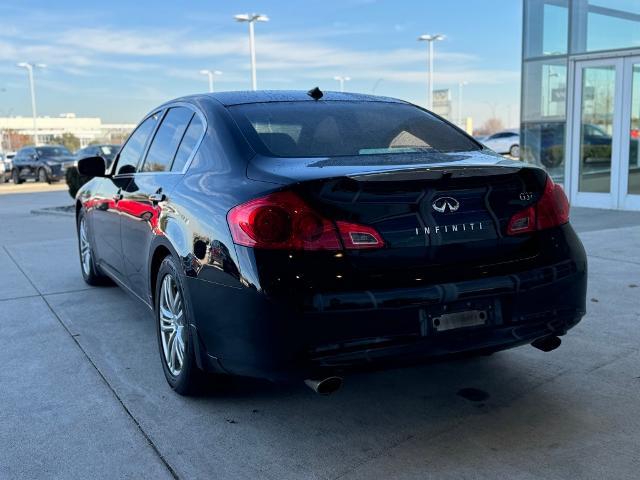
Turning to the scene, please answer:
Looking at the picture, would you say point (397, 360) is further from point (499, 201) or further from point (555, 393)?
point (555, 393)

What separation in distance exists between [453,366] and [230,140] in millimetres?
1876

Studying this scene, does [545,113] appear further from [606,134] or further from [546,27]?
[546,27]

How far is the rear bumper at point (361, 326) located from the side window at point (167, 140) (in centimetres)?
136

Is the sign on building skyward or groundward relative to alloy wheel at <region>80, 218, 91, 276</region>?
skyward

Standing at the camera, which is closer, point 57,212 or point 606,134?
point 606,134

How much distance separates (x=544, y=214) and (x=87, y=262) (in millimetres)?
4529

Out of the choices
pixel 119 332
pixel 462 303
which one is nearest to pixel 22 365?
pixel 119 332

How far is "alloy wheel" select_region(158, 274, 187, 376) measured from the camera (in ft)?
11.7

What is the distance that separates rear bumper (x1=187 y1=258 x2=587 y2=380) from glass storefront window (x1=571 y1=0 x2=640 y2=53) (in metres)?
9.01

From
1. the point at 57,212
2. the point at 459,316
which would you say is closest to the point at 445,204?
the point at 459,316

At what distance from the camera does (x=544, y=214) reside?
3.21m

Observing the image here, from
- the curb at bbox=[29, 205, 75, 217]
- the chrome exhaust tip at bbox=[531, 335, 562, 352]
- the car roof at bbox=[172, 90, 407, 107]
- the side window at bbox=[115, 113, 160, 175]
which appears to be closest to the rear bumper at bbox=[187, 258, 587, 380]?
the chrome exhaust tip at bbox=[531, 335, 562, 352]

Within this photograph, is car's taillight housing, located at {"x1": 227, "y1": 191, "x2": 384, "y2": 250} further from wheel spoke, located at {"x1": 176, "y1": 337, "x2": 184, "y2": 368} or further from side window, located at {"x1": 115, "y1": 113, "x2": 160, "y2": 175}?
side window, located at {"x1": 115, "y1": 113, "x2": 160, "y2": 175}

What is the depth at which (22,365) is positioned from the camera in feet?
13.7
